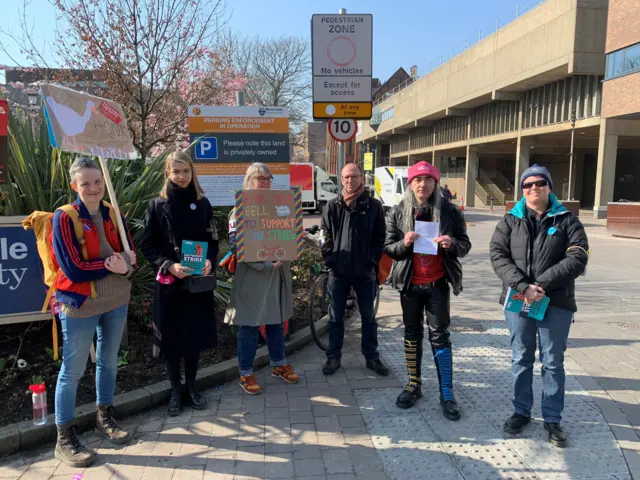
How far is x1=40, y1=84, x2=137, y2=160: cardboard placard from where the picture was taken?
9.64ft

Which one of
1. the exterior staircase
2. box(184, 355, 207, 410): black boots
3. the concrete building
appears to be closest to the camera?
box(184, 355, 207, 410): black boots

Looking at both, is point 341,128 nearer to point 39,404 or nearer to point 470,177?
point 39,404

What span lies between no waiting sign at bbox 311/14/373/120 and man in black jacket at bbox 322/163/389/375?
2.01 meters

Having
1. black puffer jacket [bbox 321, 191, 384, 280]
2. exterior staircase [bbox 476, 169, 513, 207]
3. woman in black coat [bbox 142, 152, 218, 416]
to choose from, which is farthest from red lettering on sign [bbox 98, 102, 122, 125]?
exterior staircase [bbox 476, 169, 513, 207]

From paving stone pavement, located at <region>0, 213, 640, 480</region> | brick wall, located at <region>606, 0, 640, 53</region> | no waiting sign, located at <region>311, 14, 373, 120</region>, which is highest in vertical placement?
Result: brick wall, located at <region>606, 0, 640, 53</region>

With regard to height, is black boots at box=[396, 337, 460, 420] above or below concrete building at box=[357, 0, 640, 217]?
below

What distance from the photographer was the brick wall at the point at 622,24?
21.2 metres

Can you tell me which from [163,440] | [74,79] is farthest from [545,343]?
[74,79]

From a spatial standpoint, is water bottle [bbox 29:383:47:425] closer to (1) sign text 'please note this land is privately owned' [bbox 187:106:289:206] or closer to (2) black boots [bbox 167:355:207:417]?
(2) black boots [bbox 167:355:207:417]

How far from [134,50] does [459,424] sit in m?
7.37

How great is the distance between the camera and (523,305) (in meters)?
3.04

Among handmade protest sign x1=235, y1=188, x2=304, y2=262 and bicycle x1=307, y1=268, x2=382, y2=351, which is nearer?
handmade protest sign x1=235, y1=188, x2=304, y2=262

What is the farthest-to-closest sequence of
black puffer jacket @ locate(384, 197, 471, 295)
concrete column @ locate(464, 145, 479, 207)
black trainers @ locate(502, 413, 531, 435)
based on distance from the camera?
concrete column @ locate(464, 145, 479, 207) < black puffer jacket @ locate(384, 197, 471, 295) < black trainers @ locate(502, 413, 531, 435)

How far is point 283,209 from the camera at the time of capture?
383 centimetres
